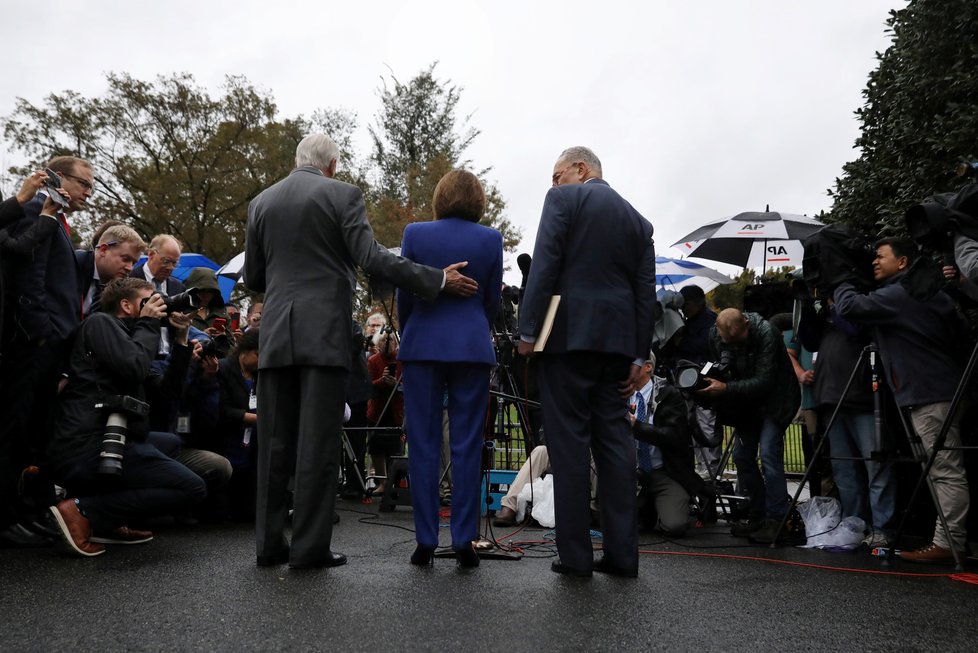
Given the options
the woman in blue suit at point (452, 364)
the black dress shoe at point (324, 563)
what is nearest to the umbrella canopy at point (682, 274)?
the woman in blue suit at point (452, 364)

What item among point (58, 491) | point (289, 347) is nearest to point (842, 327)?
point (289, 347)

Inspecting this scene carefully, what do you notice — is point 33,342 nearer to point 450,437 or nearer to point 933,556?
point 450,437

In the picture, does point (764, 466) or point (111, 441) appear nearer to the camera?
point (111, 441)

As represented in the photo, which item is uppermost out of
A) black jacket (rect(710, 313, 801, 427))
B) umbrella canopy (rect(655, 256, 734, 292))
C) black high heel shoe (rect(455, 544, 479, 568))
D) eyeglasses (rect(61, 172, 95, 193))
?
umbrella canopy (rect(655, 256, 734, 292))

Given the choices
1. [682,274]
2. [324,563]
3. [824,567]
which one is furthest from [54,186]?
[682,274]

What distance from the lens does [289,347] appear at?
4242 millimetres

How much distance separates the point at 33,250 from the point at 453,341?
2522 mm

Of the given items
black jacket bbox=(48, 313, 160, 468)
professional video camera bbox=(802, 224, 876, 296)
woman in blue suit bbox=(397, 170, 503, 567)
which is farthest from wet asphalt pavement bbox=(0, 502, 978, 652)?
professional video camera bbox=(802, 224, 876, 296)

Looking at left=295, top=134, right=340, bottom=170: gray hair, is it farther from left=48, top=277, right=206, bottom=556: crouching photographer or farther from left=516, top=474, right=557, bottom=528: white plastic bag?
left=516, top=474, right=557, bottom=528: white plastic bag

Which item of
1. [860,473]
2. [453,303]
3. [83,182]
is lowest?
[860,473]

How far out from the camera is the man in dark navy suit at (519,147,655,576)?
14.0ft

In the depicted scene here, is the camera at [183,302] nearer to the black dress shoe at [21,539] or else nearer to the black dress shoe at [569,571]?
the black dress shoe at [21,539]

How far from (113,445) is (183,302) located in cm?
86

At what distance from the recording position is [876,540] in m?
5.95
